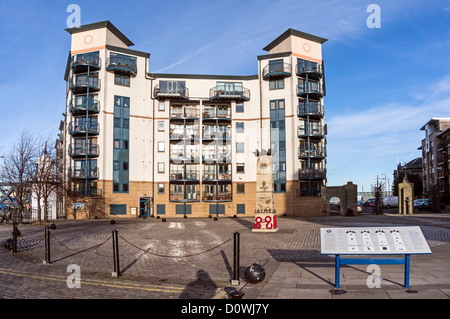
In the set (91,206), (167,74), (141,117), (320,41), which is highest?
(320,41)

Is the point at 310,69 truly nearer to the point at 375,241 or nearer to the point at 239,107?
the point at 239,107

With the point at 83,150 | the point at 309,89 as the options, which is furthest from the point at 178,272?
the point at 309,89

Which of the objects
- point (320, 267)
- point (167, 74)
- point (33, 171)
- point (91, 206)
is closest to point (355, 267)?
point (320, 267)

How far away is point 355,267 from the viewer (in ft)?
35.6

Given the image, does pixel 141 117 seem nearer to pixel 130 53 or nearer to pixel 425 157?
pixel 130 53

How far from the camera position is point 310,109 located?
155 ft

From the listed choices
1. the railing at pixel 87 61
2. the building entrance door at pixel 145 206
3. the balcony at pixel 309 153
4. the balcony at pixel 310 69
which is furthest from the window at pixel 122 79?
the balcony at pixel 309 153

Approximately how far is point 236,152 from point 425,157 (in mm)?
60405

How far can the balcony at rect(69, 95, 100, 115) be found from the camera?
44.0 metres

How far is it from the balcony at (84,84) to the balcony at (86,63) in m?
0.99

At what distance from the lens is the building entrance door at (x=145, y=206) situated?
1825 inches

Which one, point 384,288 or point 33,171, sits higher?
point 33,171

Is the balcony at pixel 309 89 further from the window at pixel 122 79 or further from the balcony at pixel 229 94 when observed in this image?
the window at pixel 122 79
